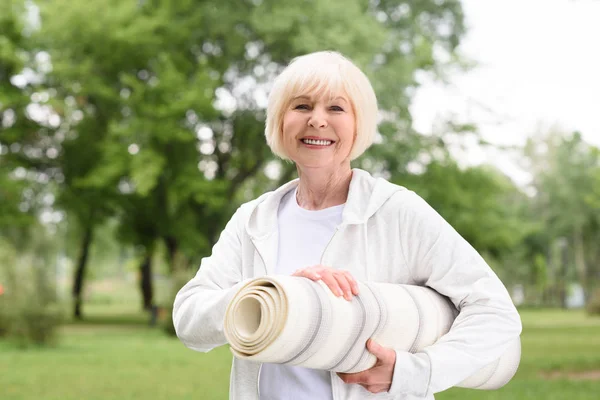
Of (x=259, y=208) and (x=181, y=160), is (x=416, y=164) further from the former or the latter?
(x=259, y=208)

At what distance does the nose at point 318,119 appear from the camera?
2.04 m

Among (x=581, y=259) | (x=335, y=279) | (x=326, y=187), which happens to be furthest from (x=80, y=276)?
(x=581, y=259)

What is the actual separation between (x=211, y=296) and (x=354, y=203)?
0.44 m

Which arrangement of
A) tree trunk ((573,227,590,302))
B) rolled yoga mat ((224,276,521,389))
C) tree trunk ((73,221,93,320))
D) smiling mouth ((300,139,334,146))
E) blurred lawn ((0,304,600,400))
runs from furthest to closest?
1. tree trunk ((573,227,590,302))
2. tree trunk ((73,221,93,320))
3. blurred lawn ((0,304,600,400))
4. smiling mouth ((300,139,334,146))
5. rolled yoga mat ((224,276,521,389))

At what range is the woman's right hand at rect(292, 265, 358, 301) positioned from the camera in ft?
5.74

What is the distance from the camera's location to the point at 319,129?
2.06 m

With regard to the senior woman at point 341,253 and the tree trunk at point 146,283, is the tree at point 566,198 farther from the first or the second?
the senior woman at point 341,253

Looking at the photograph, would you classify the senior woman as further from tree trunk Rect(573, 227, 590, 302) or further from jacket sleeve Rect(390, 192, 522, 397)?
tree trunk Rect(573, 227, 590, 302)

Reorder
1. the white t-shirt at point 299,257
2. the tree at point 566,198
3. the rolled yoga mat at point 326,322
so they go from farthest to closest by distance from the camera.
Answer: the tree at point 566,198
the white t-shirt at point 299,257
the rolled yoga mat at point 326,322

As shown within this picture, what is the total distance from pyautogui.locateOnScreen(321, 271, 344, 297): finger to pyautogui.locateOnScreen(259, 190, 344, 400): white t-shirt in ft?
0.98

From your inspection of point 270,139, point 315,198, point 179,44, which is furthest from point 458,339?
point 179,44

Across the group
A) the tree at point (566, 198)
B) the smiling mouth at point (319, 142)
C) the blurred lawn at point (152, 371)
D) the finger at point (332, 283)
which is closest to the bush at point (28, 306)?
the blurred lawn at point (152, 371)

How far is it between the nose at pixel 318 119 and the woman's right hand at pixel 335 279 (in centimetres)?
43

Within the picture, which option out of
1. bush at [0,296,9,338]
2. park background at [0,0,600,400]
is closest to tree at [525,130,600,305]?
park background at [0,0,600,400]
